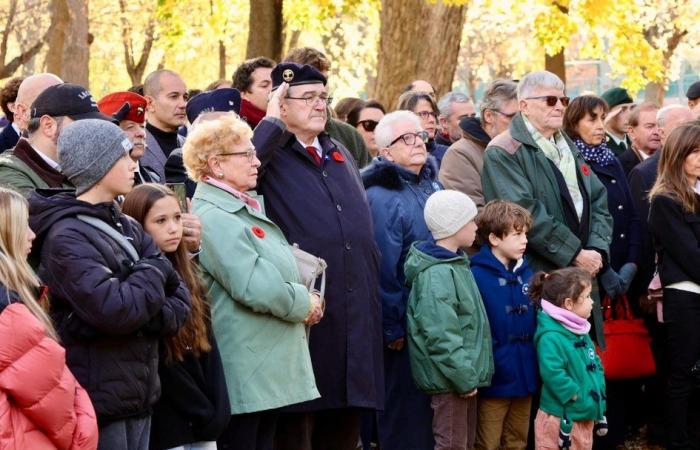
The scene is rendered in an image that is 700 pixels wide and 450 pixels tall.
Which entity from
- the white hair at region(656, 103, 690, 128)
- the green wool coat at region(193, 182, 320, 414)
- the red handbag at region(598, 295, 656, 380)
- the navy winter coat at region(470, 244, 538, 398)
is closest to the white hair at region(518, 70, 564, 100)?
the navy winter coat at region(470, 244, 538, 398)

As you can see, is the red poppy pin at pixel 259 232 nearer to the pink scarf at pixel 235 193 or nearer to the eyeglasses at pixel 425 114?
the pink scarf at pixel 235 193

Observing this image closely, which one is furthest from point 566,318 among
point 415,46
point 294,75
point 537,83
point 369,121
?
point 415,46

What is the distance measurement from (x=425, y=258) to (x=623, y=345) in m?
2.39

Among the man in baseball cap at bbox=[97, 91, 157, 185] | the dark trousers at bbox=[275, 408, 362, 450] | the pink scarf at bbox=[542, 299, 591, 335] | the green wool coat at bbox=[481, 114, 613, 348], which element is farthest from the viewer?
the green wool coat at bbox=[481, 114, 613, 348]

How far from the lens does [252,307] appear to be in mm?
6164

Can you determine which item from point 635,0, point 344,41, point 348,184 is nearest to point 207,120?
point 348,184

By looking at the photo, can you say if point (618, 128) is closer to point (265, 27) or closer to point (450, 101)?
point (450, 101)

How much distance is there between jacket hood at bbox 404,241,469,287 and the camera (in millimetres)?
7535

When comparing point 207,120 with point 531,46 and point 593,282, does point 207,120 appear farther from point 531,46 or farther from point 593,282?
point 531,46

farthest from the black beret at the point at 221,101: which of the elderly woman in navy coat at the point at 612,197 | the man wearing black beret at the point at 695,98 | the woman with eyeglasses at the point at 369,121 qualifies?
the man wearing black beret at the point at 695,98

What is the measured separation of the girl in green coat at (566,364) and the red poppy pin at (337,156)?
1.66 m

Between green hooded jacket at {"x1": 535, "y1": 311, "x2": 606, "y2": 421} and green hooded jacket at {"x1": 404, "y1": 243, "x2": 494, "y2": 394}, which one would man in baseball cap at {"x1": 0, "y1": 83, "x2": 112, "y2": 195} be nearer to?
green hooded jacket at {"x1": 404, "y1": 243, "x2": 494, "y2": 394}

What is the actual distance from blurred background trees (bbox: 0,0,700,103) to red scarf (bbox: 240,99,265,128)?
7489mm

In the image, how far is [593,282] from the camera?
864 cm
